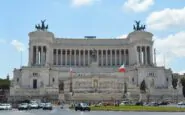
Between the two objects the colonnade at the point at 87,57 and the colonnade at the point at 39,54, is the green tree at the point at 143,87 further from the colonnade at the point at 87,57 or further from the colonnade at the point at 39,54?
the colonnade at the point at 39,54

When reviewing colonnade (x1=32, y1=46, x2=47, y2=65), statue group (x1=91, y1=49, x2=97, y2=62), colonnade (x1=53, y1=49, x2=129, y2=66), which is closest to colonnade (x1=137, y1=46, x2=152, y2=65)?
colonnade (x1=53, y1=49, x2=129, y2=66)

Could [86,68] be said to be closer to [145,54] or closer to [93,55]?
[93,55]

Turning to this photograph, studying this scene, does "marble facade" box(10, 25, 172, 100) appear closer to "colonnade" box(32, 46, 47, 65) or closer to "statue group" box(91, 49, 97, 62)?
"colonnade" box(32, 46, 47, 65)

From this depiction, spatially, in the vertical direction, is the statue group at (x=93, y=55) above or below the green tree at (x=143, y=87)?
above

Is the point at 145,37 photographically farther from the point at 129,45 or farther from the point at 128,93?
the point at 128,93

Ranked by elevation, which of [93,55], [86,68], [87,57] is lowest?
[86,68]

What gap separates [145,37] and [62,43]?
28.6 m

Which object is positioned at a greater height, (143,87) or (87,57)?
(87,57)

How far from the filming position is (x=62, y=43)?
125688 millimetres

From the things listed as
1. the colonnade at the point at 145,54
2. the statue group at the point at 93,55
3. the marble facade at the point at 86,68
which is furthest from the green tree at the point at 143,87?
the statue group at the point at 93,55

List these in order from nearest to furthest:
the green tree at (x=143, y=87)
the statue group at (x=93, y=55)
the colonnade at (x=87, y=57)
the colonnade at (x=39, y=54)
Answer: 1. the green tree at (x=143, y=87)
2. the colonnade at (x=39, y=54)
3. the statue group at (x=93, y=55)
4. the colonnade at (x=87, y=57)

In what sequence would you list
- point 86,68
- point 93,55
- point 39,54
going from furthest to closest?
point 93,55 < point 39,54 < point 86,68

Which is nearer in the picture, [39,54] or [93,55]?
[39,54]

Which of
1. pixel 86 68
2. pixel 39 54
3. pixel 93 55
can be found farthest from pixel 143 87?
pixel 39 54
